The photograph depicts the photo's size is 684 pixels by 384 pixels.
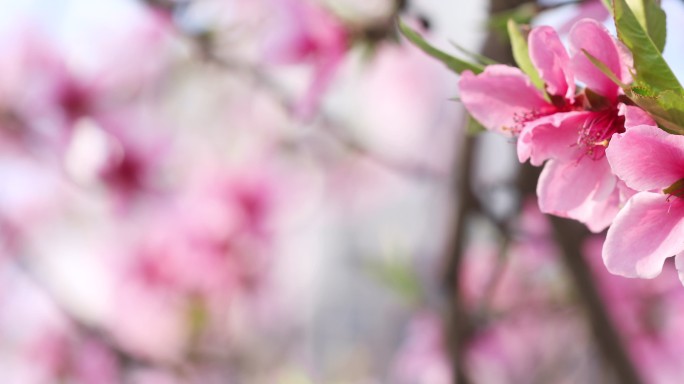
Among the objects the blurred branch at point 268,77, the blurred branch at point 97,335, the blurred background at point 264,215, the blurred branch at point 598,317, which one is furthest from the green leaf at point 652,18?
the blurred branch at point 97,335

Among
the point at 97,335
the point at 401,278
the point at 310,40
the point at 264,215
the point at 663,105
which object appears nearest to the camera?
the point at 663,105

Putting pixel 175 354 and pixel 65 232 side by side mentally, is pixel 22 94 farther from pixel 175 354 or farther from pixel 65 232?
pixel 65 232

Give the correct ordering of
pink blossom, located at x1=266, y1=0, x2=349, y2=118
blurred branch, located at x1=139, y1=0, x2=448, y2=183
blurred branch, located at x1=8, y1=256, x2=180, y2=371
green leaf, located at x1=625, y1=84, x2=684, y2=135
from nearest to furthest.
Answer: green leaf, located at x1=625, y1=84, x2=684, y2=135
pink blossom, located at x1=266, y1=0, x2=349, y2=118
blurred branch, located at x1=139, y1=0, x2=448, y2=183
blurred branch, located at x1=8, y1=256, x2=180, y2=371

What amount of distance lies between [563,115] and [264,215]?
1.11 metres

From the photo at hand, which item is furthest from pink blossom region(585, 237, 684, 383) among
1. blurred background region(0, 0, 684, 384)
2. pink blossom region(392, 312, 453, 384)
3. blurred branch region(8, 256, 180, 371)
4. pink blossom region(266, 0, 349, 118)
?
blurred branch region(8, 256, 180, 371)

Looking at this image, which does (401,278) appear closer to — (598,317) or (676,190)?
(598,317)

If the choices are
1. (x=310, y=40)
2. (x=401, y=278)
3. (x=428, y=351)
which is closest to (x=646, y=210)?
(x=310, y=40)

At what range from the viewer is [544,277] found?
51.4 inches

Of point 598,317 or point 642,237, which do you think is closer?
point 642,237

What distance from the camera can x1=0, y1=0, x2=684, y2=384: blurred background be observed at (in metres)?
0.80

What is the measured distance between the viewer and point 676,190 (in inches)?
12.4

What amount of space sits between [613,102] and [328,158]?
5.12 ft

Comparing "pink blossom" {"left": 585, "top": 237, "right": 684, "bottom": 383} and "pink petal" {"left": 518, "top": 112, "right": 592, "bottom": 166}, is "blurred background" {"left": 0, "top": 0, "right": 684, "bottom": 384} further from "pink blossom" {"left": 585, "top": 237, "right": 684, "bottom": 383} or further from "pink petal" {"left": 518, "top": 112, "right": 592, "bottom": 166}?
"pink petal" {"left": 518, "top": 112, "right": 592, "bottom": 166}

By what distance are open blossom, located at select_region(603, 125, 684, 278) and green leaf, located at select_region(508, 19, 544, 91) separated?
60mm
